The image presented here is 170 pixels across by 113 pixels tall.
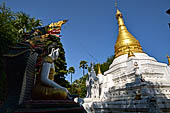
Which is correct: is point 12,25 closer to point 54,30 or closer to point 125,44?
point 54,30

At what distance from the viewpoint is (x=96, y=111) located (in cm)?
870

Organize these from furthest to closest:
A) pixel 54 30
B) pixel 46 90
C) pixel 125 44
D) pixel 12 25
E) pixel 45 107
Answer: pixel 125 44, pixel 12 25, pixel 54 30, pixel 46 90, pixel 45 107

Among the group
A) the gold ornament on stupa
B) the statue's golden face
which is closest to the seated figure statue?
the statue's golden face

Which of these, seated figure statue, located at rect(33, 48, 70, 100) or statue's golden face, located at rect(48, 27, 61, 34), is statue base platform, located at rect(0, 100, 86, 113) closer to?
seated figure statue, located at rect(33, 48, 70, 100)

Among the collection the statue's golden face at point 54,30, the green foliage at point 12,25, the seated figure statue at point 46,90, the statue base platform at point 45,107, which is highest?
the green foliage at point 12,25

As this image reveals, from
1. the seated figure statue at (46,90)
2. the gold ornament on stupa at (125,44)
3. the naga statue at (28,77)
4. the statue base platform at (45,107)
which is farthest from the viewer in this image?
the gold ornament on stupa at (125,44)

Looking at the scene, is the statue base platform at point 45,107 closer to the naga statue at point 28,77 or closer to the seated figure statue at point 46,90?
the naga statue at point 28,77

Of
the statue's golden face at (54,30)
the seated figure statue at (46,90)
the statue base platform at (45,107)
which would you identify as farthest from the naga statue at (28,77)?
the statue's golden face at (54,30)

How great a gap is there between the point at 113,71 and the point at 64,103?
13159 mm

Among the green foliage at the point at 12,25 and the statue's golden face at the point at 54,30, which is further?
the green foliage at the point at 12,25

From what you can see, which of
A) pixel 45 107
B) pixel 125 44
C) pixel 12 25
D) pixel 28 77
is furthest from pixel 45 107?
pixel 125 44

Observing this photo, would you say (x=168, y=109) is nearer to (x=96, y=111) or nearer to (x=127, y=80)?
(x=96, y=111)

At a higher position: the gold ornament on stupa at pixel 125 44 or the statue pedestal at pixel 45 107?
the gold ornament on stupa at pixel 125 44

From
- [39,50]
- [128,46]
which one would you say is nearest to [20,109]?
[39,50]
